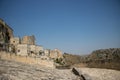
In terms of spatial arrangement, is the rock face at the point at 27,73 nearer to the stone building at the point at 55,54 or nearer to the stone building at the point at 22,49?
Result: the stone building at the point at 22,49

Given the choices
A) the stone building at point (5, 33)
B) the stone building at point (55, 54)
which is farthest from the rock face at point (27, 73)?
the stone building at point (55, 54)

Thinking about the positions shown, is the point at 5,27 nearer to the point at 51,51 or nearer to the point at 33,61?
the point at 51,51

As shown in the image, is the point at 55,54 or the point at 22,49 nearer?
the point at 22,49

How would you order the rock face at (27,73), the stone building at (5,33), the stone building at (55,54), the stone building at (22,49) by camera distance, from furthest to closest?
the stone building at (55,54) → the stone building at (5,33) → the stone building at (22,49) → the rock face at (27,73)

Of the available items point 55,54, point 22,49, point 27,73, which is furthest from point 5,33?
point 27,73

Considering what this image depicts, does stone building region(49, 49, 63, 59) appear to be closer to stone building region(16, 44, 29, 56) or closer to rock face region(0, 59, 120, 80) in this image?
stone building region(16, 44, 29, 56)

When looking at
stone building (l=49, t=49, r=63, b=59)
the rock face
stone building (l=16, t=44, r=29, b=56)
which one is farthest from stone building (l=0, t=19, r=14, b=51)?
the rock face

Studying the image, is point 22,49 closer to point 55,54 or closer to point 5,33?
point 5,33

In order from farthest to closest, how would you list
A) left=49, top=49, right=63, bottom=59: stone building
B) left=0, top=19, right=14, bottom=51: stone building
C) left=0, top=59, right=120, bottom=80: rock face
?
left=49, top=49, right=63, bottom=59: stone building < left=0, top=19, right=14, bottom=51: stone building < left=0, top=59, right=120, bottom=80: rock face

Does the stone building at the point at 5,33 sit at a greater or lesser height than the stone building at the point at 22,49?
greater

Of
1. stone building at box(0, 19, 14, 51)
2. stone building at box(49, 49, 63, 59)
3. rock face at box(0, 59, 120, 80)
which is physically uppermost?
stone building at box(0, 19, 14, 51)

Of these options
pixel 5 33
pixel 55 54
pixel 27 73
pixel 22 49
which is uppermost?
pixel 5 33

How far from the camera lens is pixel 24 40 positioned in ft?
121

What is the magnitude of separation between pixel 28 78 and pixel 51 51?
114 feet
